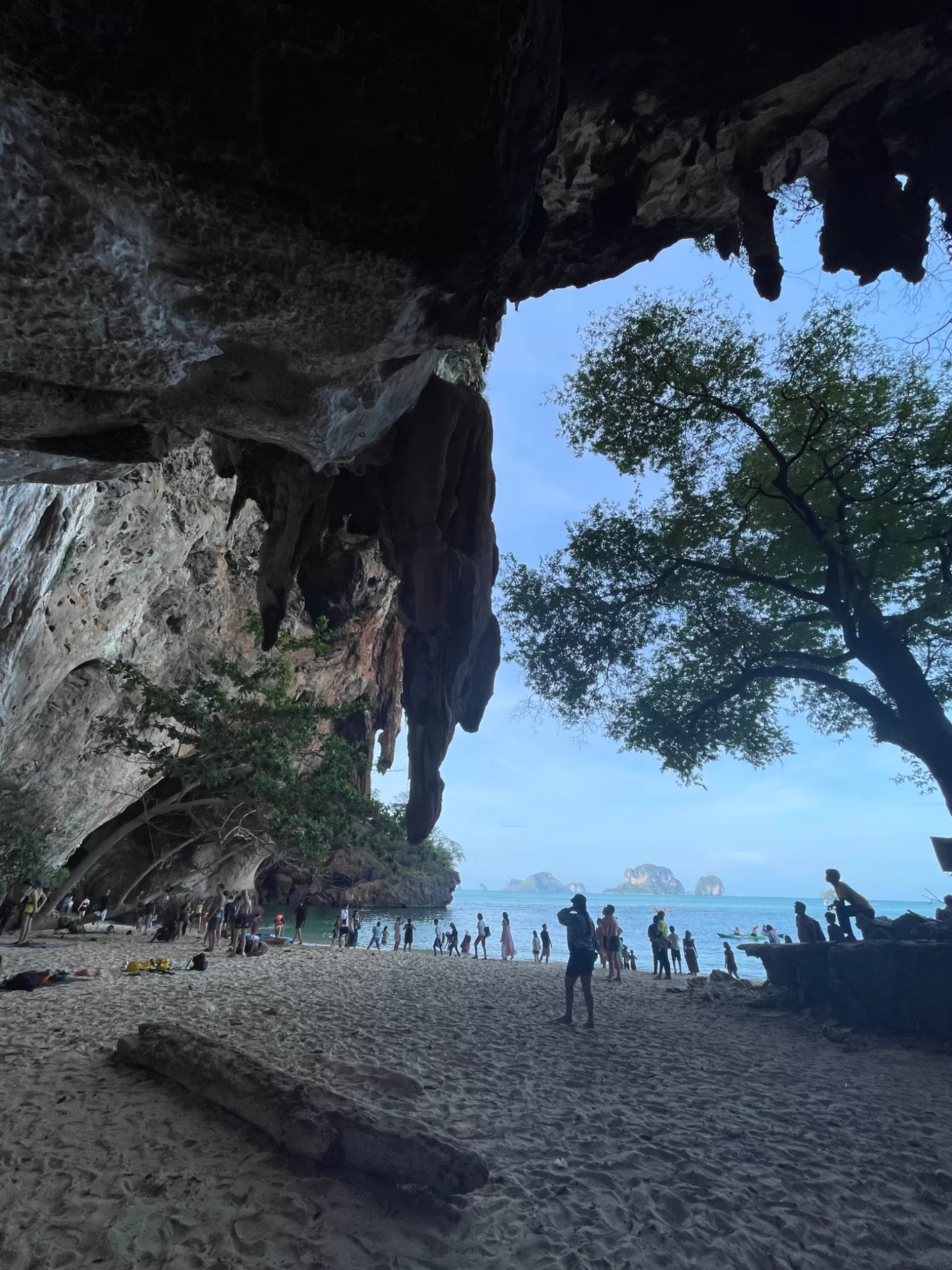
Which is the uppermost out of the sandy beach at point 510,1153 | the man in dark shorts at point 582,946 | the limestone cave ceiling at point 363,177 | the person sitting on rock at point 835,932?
the limestone cave ceiling at point 363,177

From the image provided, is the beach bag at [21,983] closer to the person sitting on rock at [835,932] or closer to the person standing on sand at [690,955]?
the person sitting on rock at [835,932]

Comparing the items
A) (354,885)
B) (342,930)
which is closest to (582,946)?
(342,930)

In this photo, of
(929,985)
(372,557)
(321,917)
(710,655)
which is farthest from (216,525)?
(321,917)

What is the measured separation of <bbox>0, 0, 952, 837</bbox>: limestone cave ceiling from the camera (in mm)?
2531

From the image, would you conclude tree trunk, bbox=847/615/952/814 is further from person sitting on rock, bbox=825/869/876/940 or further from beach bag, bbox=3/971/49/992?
beach bag, bbox=3/971/49/992

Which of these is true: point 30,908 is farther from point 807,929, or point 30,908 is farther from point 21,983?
point 807,929

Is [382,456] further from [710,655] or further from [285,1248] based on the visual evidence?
[710,655]

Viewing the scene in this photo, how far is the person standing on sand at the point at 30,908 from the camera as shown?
15.0 meters

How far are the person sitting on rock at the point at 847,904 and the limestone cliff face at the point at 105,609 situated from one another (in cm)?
1400

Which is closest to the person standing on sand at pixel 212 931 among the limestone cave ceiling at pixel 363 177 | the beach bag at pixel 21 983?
the beach bag at pixel 21 983

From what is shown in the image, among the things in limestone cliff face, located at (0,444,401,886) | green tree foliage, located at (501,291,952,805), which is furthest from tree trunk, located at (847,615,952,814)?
limestone cliff face, located at (0,444,401,886)

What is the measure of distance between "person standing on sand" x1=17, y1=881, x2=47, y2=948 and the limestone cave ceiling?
50.5 feet

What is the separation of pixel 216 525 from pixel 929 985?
60.5 ft

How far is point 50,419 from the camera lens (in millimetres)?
4492
